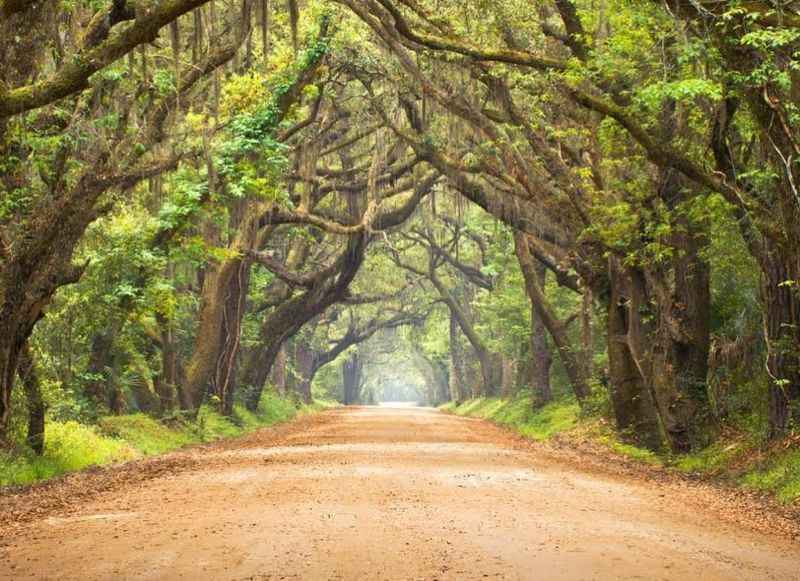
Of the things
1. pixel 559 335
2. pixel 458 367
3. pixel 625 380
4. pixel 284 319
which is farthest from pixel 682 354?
pixel 458 367

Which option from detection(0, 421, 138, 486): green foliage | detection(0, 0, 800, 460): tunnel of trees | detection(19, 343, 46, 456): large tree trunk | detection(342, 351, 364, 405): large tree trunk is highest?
detection(0, 0, 800, 460): tunnel of trees

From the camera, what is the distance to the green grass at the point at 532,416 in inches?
1046

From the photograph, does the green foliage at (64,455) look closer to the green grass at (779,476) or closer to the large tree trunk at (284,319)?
the green grass at (779,476)

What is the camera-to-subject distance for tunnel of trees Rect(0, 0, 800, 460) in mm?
12508

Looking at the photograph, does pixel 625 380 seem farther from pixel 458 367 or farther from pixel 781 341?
pixel 458 367

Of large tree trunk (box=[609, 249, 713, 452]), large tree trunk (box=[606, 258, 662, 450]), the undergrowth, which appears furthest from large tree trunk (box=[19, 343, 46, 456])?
large tree trunk (box=[606, 258, 662, 450])

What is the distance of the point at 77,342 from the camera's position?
66.2ft

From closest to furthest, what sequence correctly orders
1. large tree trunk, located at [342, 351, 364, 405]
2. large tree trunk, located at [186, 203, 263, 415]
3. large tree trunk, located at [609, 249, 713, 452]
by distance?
large tree trunk, located at [609, 249, 713, 452] < large tree trunk, located at [186, 203, 263, 415] < large tree trunk, located at [342, 351, 364, 405]

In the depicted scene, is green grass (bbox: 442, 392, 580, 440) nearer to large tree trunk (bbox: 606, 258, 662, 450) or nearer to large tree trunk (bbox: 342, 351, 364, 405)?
large tree trunk (bbox: 606, 258, 662, 450)

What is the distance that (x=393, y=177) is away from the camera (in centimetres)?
2869

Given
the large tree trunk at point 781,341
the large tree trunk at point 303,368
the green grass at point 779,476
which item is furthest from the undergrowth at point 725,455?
the large tree trunk at point 303,368

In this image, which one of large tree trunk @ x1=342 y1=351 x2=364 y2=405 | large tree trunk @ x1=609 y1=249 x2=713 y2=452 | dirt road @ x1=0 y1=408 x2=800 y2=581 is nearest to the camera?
dirt road @ x1=0 y1=408 x2=800 y2=581

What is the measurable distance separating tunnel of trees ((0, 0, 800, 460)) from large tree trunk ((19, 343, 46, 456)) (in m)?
0.03

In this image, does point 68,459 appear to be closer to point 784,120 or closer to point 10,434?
point 10,434
